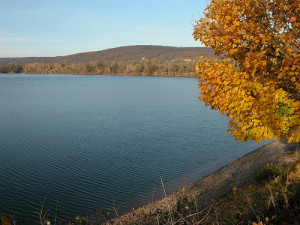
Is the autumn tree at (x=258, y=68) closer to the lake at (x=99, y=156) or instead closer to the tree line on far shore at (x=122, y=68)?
the lake at (x=99, y=156)

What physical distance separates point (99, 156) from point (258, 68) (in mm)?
12346

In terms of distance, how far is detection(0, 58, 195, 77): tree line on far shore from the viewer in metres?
114

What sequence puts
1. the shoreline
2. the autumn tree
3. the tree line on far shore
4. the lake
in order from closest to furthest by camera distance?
the autumn tree, the shoreline, the lake, the tree line on far shore

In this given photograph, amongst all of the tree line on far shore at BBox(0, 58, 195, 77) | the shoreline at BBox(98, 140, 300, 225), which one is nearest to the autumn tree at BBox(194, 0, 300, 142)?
the shoreline at BBox(98, 140, 300, 225)

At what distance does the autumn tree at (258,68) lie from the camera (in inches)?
266

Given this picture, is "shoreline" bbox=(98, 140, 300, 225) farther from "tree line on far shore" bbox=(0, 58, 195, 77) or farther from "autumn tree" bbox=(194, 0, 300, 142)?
"tree line on far shore" bbox=(0, 58, 195, 77)

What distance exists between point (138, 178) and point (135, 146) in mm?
5349

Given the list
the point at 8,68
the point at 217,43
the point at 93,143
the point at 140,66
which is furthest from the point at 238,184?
the point at 8,68

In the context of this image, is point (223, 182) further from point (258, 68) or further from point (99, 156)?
point (99, 156)

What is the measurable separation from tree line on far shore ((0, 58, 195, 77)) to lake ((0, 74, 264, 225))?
72061 millimetres

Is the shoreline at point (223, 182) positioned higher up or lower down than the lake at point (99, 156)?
higher up

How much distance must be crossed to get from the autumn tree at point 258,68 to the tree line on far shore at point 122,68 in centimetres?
8954

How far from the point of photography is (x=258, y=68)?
7.16 metres

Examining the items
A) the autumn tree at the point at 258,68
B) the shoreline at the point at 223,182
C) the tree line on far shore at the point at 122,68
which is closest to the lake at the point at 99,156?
the shoreline at the point at 223,182
